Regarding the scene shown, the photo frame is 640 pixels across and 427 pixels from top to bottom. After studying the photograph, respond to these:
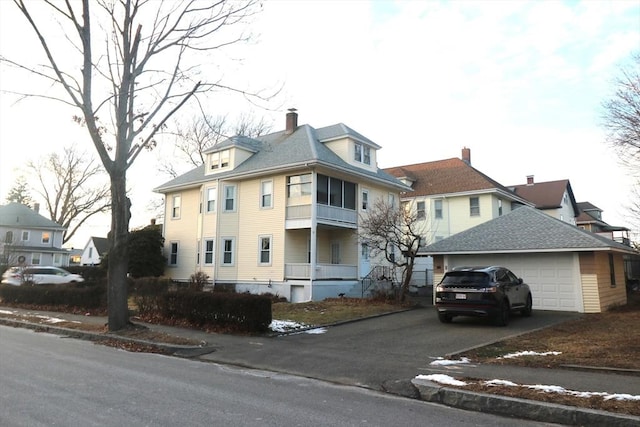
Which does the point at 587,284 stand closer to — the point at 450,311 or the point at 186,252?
the point at 450,311

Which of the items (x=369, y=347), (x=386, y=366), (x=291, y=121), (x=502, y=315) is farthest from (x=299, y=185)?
(x=386, y=366)

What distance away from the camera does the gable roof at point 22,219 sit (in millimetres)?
54344

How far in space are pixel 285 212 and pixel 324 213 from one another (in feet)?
6.94

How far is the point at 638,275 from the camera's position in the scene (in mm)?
33281

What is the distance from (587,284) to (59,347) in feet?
57.1

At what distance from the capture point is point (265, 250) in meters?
25.4

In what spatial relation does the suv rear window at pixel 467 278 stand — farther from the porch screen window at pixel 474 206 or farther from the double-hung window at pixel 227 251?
the porch screen window at pixel 474 206

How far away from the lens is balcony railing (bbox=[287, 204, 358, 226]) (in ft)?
78.0

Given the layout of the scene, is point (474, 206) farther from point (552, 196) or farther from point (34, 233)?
point (34, 233)

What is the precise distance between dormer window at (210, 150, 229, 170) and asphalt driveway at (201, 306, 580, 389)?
15.7m

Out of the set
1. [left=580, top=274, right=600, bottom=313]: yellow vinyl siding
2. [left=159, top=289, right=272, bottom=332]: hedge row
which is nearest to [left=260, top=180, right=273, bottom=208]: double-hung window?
[left=159, top=289, right=272, bottom=332]: hedge row

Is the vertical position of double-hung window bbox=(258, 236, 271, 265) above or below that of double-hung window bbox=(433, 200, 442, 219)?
below

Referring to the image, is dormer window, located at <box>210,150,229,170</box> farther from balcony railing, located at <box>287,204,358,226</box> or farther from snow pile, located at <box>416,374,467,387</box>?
snow pile, located at <box>416,374,467,387</box>

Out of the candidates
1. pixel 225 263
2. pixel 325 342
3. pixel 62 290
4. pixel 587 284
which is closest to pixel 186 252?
pixel 225 263
